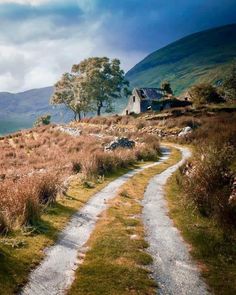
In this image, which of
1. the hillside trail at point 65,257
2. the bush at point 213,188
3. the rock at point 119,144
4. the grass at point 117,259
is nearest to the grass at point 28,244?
the hillside trail at point 65,257

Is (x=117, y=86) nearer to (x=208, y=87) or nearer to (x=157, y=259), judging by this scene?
(x=208, y=87)

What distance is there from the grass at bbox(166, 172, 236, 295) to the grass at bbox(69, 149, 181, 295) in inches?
56.2

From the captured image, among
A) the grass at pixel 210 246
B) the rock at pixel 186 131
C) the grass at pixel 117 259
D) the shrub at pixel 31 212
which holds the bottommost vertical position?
the grass at pixel 210 246

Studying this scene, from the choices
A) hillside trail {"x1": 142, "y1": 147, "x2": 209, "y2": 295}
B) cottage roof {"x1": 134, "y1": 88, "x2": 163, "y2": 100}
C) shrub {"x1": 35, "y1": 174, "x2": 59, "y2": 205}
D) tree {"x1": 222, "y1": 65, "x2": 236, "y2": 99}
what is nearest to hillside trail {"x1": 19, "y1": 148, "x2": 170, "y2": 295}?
shrub {"x1": 35, "y1": 174, "x2": 59, "y2": 205}

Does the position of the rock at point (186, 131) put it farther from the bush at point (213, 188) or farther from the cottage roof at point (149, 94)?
the cottage roof at point (149, 94)

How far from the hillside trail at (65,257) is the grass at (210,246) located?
10.6 ft

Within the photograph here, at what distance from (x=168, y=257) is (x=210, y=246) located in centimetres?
152

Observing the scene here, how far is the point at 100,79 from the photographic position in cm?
8381

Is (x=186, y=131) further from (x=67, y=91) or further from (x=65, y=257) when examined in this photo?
(x=67, y=91)

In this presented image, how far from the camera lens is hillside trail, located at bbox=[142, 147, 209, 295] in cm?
805

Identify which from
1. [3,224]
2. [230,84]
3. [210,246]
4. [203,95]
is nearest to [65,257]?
[3,224]

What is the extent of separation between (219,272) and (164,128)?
135ft

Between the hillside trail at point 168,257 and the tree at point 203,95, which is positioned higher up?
the tree at point 203,95

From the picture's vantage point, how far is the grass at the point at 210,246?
8.38m
